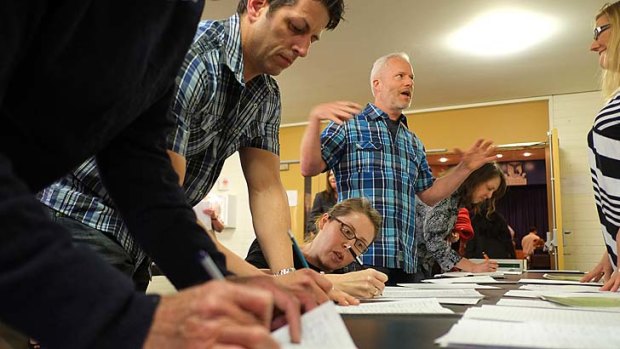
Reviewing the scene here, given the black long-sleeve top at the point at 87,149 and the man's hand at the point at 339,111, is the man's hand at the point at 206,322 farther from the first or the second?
the man's hand at the point at 339,111

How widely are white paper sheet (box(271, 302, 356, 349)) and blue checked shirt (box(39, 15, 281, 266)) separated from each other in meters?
0.58

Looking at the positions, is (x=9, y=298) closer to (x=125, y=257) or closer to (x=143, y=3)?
(x=143, y=3)

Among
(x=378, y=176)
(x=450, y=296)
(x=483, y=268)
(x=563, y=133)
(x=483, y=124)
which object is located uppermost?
(x=483, y=124)

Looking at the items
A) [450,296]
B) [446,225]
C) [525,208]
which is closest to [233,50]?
[450,296]

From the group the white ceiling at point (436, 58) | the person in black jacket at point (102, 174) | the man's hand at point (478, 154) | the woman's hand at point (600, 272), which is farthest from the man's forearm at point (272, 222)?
the white ceiling at point (436, 58)

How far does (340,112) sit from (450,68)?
3.44m

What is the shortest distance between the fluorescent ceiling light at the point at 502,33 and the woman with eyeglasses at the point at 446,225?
1225 mm

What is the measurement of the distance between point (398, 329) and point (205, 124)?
2.20 ft

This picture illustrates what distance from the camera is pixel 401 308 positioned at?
3.07 feet

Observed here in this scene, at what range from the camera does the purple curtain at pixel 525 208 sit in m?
6.44

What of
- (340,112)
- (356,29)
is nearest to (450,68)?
(356,29)

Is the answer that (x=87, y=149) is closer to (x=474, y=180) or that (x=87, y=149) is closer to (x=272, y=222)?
(x=272, y=222)

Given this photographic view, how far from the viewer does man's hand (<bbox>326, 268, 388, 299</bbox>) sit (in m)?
1.20

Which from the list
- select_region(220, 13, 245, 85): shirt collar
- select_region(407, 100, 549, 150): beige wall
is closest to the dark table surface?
select_region(220, 13, 245, 85): shirt collar
